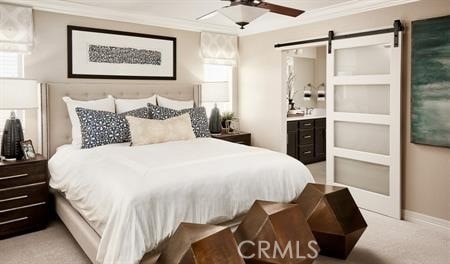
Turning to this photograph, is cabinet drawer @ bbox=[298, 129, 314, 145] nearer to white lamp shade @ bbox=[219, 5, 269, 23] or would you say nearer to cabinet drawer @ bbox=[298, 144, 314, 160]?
cabinet drawer @ bbox=[298, 144, 314, 160]

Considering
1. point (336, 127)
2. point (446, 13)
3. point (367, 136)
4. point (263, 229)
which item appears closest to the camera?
point (263, 229)

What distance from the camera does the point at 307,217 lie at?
2859mm

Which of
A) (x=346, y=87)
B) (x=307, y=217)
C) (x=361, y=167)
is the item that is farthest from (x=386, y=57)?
(x=307, y=217)

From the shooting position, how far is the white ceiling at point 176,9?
156 inches

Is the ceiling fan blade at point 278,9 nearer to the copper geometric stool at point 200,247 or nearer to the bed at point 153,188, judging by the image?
the bed at point 153,188

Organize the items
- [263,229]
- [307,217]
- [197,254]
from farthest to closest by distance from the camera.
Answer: [307,217] < [263,229] < [197,254]

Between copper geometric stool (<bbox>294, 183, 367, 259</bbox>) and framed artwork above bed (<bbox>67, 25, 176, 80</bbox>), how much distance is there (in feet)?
9.67

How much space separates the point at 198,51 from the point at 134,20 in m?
1.09

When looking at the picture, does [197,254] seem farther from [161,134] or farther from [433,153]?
[433,153]

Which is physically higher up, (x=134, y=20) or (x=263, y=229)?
(x=134, y=20)

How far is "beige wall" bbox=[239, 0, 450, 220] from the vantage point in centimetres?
348

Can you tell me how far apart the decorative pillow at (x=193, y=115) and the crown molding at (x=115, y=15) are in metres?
1.29

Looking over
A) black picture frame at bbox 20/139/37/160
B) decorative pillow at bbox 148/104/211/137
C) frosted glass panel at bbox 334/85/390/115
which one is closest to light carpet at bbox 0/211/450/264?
black picture frame at bbox 20/139/37/160

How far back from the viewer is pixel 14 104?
3.35m
